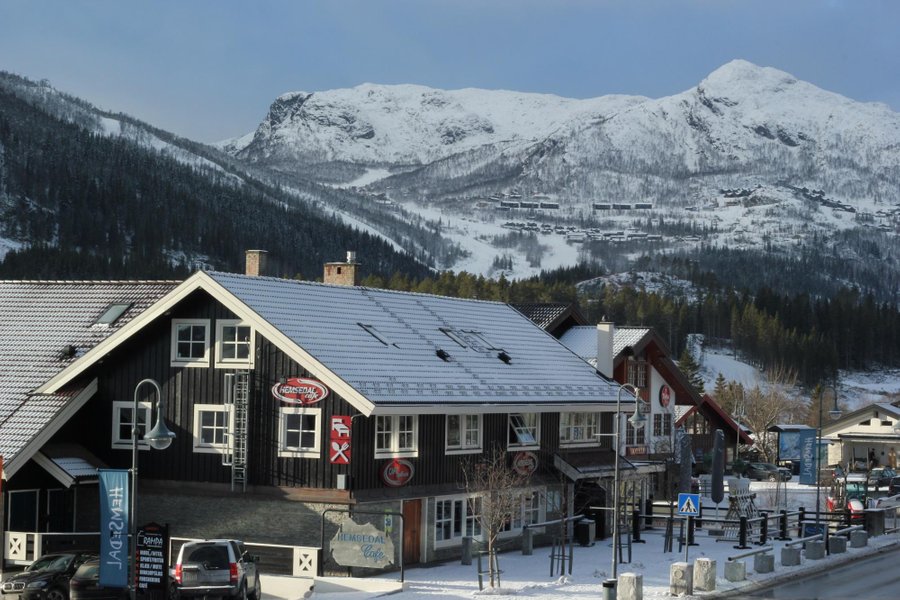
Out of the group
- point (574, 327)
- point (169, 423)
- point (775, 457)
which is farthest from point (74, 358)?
point (775, 457)

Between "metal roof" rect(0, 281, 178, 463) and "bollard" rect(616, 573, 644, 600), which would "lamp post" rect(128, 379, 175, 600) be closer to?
"metal roof" rect(0, 281, 178, 463)

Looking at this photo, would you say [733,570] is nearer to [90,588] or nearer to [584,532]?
[584,532]

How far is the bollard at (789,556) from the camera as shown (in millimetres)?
40969

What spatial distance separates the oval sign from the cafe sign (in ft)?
12.8

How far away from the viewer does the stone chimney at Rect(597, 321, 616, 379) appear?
52.7 m

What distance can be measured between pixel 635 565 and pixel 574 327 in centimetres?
2130

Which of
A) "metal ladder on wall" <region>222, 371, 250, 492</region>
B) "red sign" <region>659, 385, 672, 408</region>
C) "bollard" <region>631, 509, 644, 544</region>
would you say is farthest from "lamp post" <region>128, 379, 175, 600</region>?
"red sign" <region>659, 385, 672, 408</region>

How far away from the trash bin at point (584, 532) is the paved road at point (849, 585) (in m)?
8.50

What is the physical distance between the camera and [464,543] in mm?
40281

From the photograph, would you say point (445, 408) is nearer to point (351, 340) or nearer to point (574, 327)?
point (351, 340)

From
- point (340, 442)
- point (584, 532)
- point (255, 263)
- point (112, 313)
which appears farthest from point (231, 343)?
point (584, 532)

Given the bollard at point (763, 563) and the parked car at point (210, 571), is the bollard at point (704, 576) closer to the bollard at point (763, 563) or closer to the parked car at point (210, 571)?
the bollard at point (763, 563)

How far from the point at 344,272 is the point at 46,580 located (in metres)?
20.2

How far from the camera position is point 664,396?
212 feet
